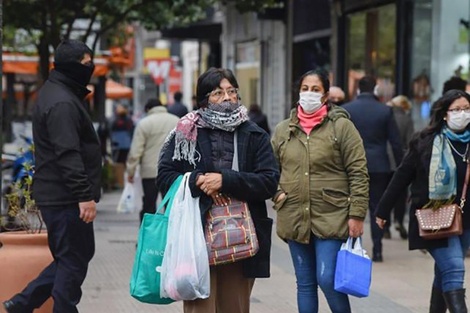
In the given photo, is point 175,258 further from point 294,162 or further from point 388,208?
point 388,208

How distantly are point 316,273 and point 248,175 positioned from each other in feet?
3.77

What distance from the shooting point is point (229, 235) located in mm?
5730

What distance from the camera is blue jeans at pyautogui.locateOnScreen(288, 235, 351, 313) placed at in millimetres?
6480

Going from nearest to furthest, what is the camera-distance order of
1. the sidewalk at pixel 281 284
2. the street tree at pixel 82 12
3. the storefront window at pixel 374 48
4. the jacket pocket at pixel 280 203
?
the jacket pocket at pixel 280 203 → the sidewalk at pixel 281 284 → the street tree at pixel 82 12 → the storefront window at pixel 374 48

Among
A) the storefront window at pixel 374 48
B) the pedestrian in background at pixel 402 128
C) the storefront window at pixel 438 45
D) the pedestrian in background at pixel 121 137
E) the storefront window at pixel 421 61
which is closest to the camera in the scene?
the pedestrian in background at pixel 402 128

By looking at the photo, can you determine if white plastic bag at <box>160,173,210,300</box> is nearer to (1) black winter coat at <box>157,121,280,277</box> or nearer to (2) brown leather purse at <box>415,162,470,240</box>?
(1) black winter coat at <box>157,121,280,277</box>

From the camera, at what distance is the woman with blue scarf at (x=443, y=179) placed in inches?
271

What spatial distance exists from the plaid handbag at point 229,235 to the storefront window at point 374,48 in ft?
35.8

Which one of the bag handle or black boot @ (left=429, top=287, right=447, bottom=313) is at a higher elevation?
the bag handle

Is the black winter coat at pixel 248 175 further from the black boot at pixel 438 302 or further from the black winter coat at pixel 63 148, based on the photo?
the black boot at pixel 438 302

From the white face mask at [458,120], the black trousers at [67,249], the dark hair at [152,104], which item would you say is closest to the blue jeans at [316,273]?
the white face mask at [458,120]

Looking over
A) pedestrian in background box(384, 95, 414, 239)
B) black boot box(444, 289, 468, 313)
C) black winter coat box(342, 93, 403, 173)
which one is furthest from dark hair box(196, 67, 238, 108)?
pedestrian in background box(384, 95, 414, 239)

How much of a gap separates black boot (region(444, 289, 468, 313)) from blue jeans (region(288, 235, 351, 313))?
0.71 metres

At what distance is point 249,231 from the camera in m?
5.78
